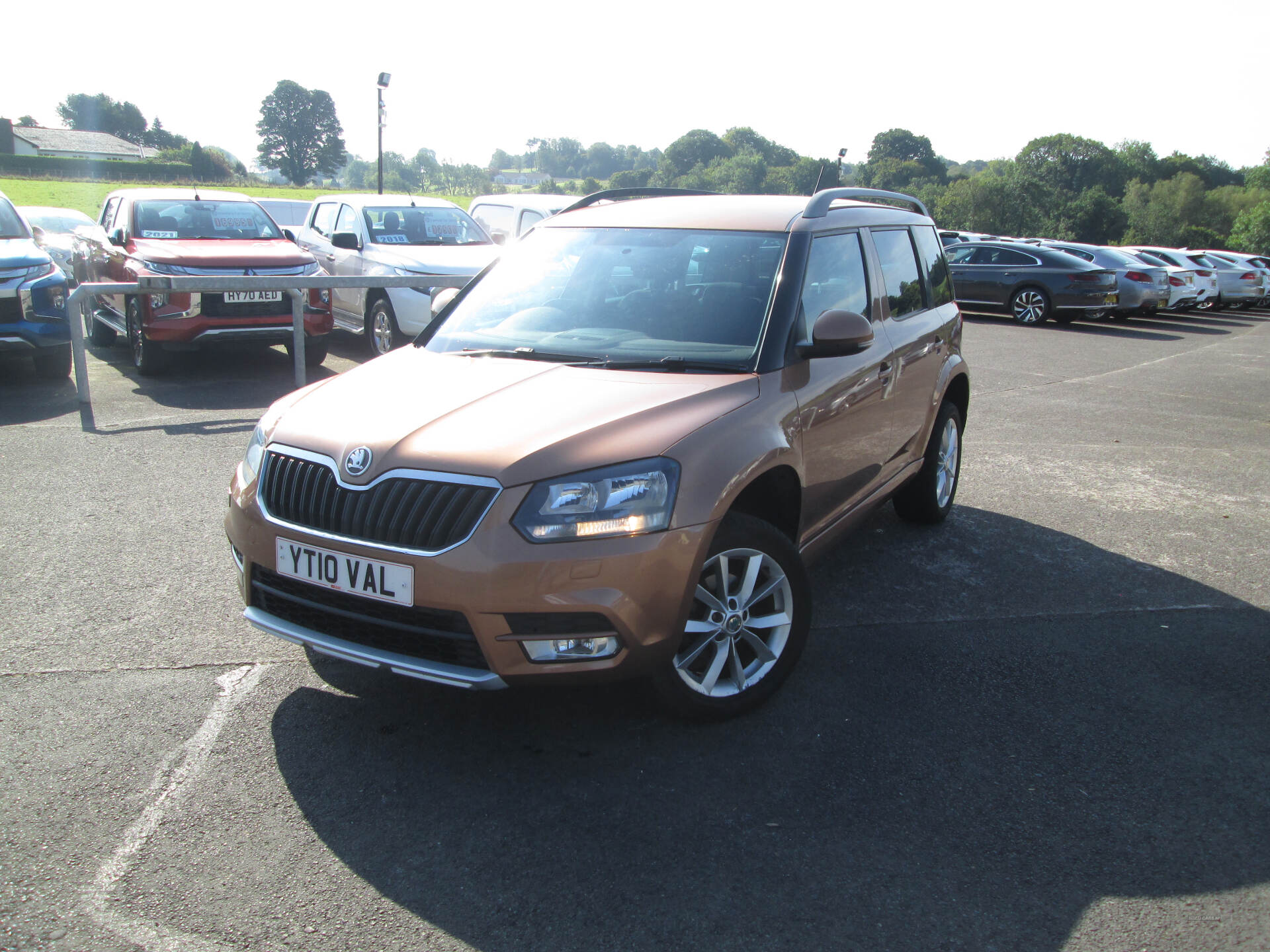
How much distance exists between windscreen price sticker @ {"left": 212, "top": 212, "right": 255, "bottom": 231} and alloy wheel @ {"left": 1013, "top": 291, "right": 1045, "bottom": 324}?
1554 cm

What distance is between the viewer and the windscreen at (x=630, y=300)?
381 centimetres

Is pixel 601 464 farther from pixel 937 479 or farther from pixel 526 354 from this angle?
pixel 937 479

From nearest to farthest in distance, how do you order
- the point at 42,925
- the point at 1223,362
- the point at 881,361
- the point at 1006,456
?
the point at 42,925 → the point at 881,361 → the point at 1006,456 → the point at 1223,362

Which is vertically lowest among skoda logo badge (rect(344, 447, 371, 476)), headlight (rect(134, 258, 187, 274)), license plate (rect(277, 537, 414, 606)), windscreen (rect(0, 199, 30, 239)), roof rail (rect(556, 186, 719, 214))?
license plate (rect(277, 537, 414, 606))

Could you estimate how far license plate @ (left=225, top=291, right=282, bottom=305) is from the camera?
9523mm

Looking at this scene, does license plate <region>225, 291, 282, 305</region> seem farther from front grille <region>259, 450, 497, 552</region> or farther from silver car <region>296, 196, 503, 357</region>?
front grille <region>259, 450, 497, 552</region>

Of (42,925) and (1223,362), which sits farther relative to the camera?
(1223,362)

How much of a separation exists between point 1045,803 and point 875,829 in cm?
57

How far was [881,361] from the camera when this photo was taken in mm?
4512

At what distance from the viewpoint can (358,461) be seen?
9.96 feet

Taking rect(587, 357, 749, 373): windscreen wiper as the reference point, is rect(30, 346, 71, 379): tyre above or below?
below

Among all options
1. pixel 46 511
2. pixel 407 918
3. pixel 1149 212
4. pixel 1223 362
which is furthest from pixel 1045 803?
pixel 1149 212

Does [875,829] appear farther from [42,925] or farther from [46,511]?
[46,511]

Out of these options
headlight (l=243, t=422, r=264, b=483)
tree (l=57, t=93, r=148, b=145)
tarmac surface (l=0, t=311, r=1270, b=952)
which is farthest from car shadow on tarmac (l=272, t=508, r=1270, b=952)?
tree (l=57, t=93, r=148, b=145)
